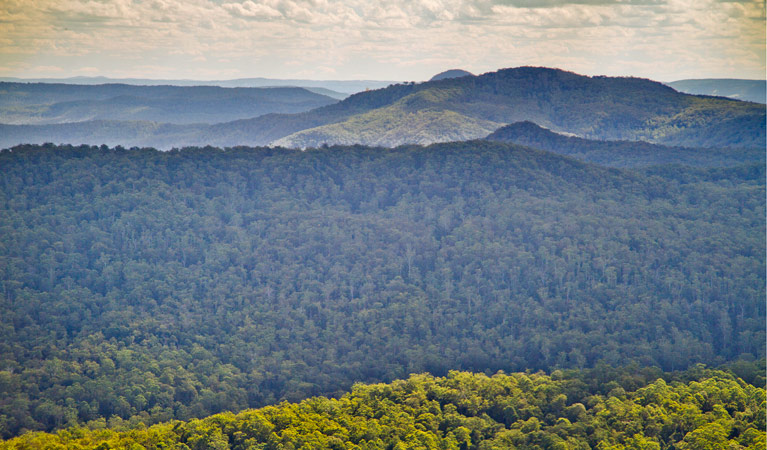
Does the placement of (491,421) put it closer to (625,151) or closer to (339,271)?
(339,271)

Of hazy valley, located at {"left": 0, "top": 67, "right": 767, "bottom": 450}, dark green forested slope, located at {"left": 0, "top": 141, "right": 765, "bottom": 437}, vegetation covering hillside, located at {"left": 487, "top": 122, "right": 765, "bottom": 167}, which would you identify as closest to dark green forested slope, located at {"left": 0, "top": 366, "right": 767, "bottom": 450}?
hazy valley, located at {"left": 0, "top": 67, "right": 767, "bottom": 450}

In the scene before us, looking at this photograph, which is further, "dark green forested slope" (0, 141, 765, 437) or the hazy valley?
"dark green forested slope" (0, 141, 765, 437)

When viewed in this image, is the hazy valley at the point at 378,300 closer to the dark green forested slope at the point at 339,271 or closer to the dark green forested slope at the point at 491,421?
the dark green forested slope at the point at 491,421

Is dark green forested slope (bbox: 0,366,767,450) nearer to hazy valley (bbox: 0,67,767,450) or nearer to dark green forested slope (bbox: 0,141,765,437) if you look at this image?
hazy valley (bbox: 0,67,767,450)

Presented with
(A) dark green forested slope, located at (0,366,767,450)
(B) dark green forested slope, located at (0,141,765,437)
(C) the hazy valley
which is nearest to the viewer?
(A) dark green forested slope, located at (0,366,767,450)

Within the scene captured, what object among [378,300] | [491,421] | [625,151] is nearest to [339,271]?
[378,300]

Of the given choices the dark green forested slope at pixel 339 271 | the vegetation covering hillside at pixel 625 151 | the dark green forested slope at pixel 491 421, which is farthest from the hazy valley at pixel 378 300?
the vegetation covering hillside at pixel 625 151
